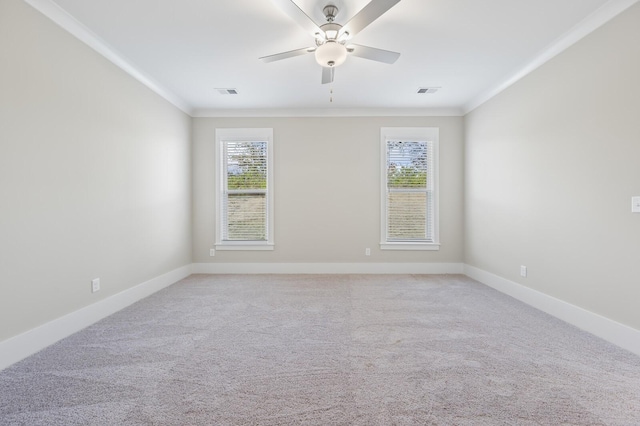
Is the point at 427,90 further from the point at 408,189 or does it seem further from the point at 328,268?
the point at 328,268

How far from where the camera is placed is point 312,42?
302 cm

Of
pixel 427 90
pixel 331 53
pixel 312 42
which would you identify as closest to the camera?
pixel 331 53

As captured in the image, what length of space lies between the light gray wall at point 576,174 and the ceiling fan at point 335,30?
1710 millimetres

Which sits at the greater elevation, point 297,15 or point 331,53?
point 297,15

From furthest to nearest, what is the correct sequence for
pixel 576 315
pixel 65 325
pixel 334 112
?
pixel 334 112, pixel 576 315, pixel 65 325

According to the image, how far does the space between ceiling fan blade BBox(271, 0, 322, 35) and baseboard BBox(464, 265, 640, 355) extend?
3347 mm

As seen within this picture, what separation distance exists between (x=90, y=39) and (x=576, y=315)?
5.13 m

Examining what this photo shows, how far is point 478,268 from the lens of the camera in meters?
4.54

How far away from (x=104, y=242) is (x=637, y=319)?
459 cm

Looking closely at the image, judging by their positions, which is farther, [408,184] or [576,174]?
[408,184]

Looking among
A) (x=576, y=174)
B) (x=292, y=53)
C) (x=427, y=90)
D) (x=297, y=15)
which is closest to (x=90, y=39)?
(x=292, y=53)

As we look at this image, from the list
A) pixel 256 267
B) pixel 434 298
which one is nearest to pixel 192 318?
pixel 256 267

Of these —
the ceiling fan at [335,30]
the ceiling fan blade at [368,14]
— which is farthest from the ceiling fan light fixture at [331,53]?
the ceiling fan blade at [368,14]

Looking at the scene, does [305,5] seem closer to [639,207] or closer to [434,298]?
[639,207]
